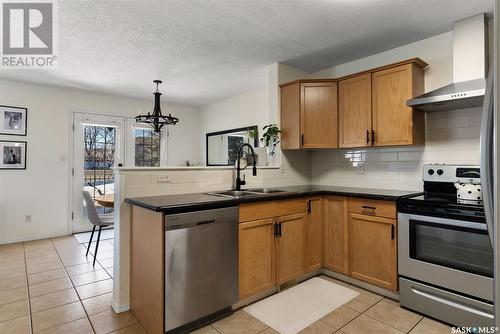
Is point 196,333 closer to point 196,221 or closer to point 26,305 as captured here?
point 196,221

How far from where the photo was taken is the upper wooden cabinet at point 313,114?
123 inches

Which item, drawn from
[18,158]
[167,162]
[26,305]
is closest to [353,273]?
[26,305]

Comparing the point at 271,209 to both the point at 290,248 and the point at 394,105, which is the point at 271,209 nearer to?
the point at 290,248

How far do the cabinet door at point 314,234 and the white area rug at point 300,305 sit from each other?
0.20m

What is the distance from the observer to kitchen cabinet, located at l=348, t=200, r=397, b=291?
235 centimetres

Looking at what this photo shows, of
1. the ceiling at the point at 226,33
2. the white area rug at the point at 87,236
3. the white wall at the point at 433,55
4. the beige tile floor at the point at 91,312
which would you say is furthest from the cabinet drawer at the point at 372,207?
the white area rug at the point at 87,236

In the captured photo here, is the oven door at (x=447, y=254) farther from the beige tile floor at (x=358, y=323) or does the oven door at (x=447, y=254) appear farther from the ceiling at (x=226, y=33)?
the ceiling at (x=226, y=33)

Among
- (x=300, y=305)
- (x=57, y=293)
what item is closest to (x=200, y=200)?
(x=300, y=305)

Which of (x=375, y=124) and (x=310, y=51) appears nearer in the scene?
(x=375, y=124)

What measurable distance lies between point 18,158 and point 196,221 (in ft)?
13.2

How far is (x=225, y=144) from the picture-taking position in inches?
220

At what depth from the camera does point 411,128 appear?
8.25 feet

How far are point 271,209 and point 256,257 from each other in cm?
43

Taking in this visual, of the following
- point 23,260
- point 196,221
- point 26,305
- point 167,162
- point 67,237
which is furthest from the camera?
point 167,162
